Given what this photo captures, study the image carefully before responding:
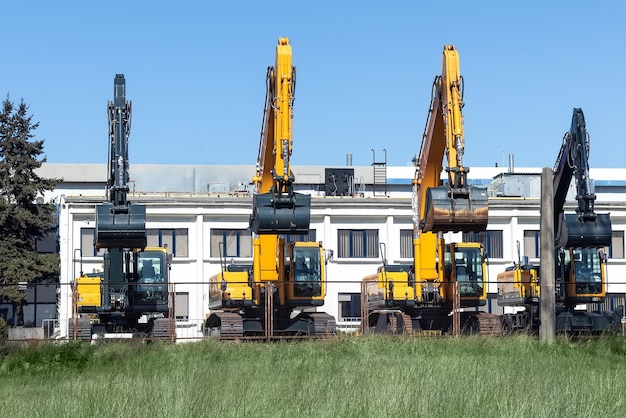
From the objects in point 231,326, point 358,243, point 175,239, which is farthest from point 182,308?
point 231,326

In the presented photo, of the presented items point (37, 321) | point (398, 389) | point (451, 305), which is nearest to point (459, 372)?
point (398, 389)

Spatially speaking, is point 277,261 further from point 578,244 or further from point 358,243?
point 358,243

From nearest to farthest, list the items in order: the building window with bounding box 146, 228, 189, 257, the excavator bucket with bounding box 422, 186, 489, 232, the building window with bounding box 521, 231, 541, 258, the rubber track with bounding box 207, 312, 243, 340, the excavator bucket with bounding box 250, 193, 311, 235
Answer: the excavator bucket with bounding box 422, 186, 489, 232 → the excavator bucket with bounding box 250, 193, 311, 235 → the rubber track with bounding box 207, 312, 243, 340 → the building window with bounding box 146, 228, 189, 257 → the building window with bounding box 521, 231, 541, 258

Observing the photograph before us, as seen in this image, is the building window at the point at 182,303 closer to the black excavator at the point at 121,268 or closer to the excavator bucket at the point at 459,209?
the black excavator at the point at 121,268

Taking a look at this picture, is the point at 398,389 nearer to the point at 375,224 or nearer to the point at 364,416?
the point at 364,416

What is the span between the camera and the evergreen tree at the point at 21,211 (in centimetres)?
6359

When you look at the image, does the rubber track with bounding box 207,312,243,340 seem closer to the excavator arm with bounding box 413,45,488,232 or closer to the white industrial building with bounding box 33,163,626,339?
the excavator arm with bounding box 413,45,488,232

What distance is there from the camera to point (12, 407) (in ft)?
60.2

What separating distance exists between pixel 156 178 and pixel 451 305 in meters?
48.2

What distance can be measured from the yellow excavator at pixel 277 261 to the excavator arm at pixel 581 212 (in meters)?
8.48

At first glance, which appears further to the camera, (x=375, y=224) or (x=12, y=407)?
(x=375, y=224)

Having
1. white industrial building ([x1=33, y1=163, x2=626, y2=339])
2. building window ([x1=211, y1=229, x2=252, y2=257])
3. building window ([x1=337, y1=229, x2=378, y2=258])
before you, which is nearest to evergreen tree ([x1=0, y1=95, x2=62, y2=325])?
white industrial building ([x1=33, y1=163, x2=626, y2=339])

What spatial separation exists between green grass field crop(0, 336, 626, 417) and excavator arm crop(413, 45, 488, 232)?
5241 millimetres

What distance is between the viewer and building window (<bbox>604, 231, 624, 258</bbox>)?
68438 millimetres
